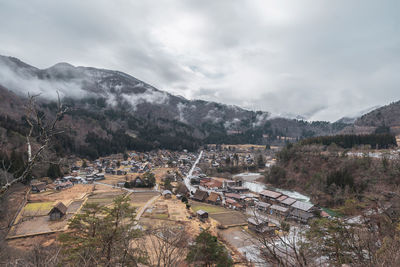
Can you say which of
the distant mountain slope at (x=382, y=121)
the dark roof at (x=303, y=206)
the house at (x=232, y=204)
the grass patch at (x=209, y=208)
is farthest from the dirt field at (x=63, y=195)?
the distant mountain slope at (x=382, y=121)

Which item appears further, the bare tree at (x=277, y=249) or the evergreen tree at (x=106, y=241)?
the evergreen tree at (x=106, y=241)

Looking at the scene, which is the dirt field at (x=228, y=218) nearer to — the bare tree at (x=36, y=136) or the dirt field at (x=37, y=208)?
the dirt field at (x=37, y=208)

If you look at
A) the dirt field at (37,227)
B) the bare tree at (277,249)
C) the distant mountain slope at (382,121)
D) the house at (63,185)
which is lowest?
the dirt field at (37,227)

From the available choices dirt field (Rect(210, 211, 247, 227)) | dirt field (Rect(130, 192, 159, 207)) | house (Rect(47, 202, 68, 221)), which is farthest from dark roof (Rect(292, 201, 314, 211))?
house (Rect(47, 202, 68, 221))

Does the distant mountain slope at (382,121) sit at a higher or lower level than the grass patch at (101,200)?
higher

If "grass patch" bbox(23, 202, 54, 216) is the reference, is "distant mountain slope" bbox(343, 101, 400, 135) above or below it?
above

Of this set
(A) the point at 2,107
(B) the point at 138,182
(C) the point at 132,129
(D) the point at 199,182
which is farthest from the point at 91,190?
(C) the point at 132,129

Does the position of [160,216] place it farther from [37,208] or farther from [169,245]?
[169,245]

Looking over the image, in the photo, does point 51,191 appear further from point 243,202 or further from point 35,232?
point 243,202

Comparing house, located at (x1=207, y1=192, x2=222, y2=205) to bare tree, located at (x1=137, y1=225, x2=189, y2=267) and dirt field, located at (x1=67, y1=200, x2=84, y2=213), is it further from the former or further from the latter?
bare tree, located at (x1=137, y1=225, x2=189, y2=267)
